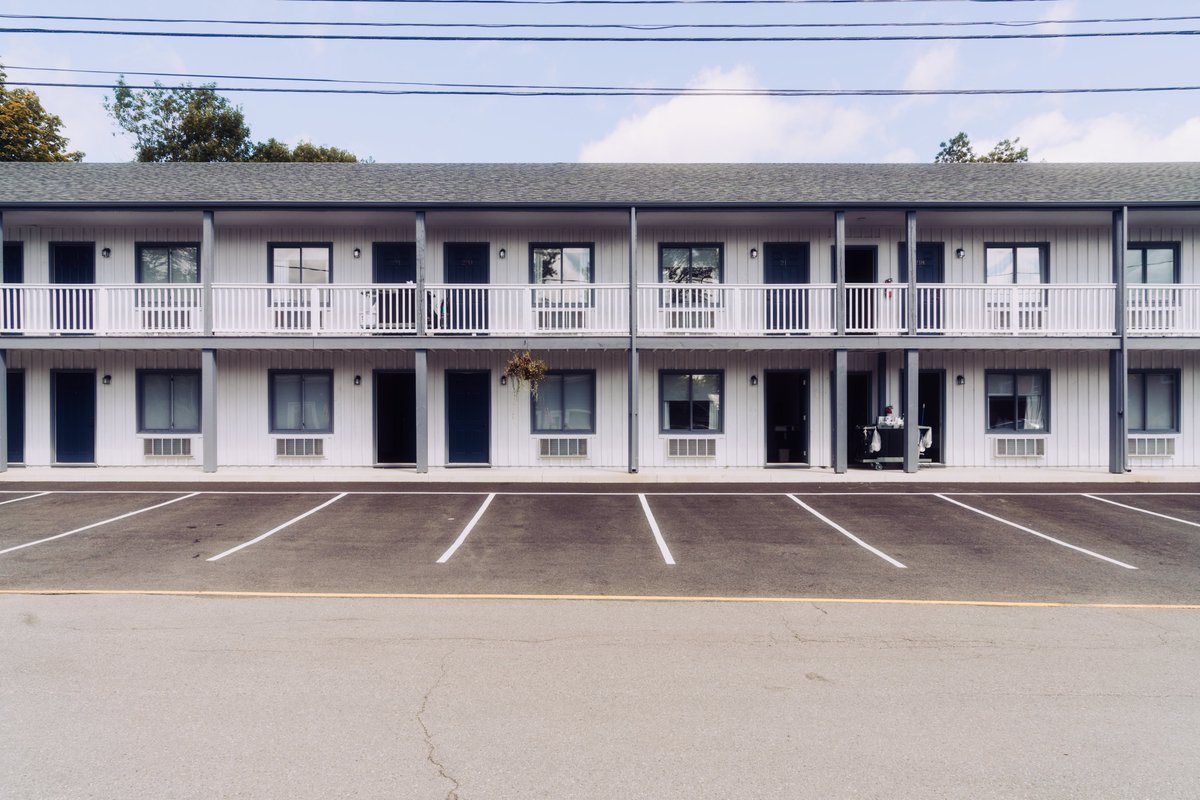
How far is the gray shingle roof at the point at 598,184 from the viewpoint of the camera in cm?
1530

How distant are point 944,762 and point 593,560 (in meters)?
5.03

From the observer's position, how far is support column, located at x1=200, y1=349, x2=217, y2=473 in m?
15.5

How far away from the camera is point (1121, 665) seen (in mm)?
5125

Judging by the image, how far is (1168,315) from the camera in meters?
16.0

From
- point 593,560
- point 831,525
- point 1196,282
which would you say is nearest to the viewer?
point 593,560

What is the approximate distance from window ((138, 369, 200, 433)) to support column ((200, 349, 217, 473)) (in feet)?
5.05

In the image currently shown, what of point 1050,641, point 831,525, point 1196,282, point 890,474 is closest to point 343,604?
point 1050,641

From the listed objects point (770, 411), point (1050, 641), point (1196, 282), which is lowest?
point (1050, 641)

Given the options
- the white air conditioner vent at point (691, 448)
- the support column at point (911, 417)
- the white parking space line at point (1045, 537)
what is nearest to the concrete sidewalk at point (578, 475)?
the support column at point (911, 417)

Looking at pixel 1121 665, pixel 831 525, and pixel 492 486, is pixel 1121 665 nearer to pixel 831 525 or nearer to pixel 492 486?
pixel 831 525

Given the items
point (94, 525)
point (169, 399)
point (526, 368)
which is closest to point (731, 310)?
point (526, 368)

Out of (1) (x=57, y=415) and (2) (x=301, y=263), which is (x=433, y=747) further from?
(1) (x=57, y=415)

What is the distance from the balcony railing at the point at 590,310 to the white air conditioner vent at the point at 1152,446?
2538 millimetres

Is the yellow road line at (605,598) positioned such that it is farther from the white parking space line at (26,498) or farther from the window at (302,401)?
the window at (302,401)
